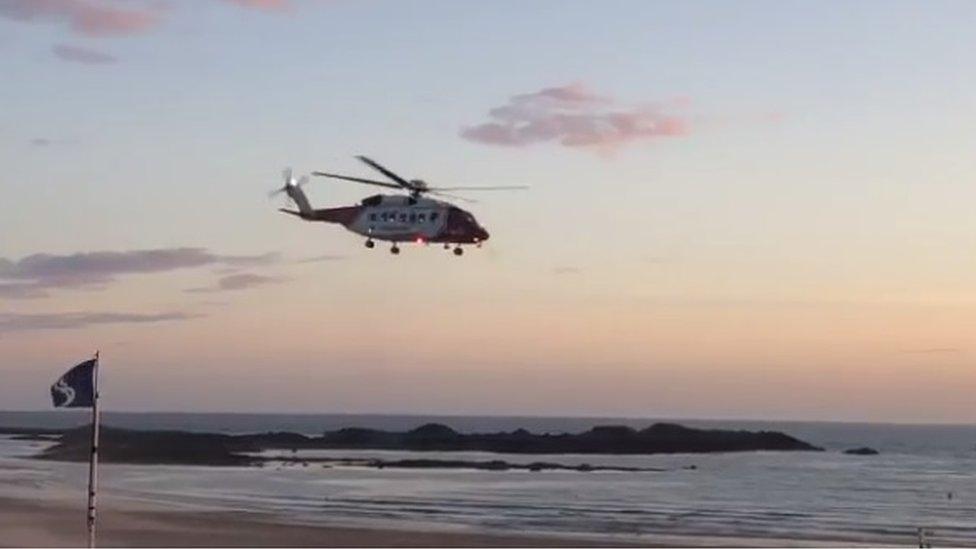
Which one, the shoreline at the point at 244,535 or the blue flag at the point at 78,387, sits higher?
the blue flag at the point at 78,387

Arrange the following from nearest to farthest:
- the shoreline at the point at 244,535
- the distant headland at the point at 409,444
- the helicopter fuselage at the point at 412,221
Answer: the shoreline at the point at 244,535 → the helicopter fuselage at the point at 412,221 → the distant headland at the point at 409,444

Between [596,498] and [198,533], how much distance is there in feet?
77.7

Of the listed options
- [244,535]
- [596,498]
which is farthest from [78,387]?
[596,498]

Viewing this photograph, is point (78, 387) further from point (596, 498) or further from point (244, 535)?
point (596, 498)

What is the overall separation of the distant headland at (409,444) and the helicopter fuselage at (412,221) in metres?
44.0

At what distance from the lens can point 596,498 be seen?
63875 millimetres

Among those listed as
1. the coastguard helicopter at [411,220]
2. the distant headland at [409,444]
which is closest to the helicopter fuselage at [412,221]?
the coastguard helicopter at [411,220]

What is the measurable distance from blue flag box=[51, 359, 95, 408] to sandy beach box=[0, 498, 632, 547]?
11.2 metres

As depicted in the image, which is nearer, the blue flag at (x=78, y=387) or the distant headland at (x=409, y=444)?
the blue flag at (x=78, y=387)

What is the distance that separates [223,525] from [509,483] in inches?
1106

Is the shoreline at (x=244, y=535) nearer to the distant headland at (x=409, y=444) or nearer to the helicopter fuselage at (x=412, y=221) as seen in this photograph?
the helicopter fuselage at (x=412, y=221)

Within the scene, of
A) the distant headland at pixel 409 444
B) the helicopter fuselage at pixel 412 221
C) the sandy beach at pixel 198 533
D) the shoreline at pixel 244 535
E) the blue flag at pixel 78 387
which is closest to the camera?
the blue flag at pixel 78 387

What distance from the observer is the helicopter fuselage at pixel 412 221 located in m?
43.5

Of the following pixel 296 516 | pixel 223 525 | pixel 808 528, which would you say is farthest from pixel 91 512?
pixel 808 528
